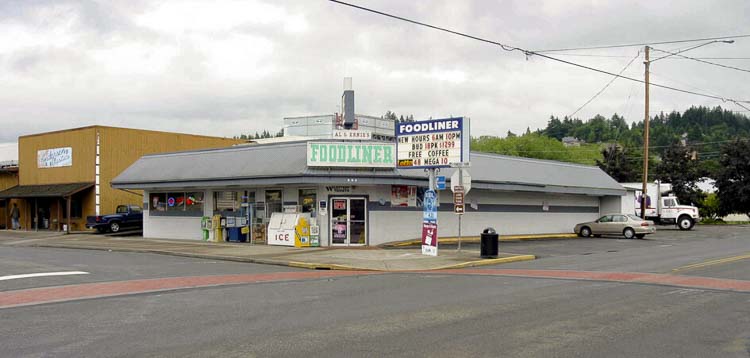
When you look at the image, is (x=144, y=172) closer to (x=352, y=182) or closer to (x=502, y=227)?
(x=352, y=182)

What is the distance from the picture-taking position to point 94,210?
40.9m

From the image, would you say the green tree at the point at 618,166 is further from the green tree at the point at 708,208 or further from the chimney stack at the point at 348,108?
the chimney stack at the point at 348,108

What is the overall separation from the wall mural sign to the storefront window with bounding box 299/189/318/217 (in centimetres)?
2290

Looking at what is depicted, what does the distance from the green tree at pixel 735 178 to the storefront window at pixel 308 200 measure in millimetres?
45886

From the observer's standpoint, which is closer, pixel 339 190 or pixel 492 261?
pixel 492 261

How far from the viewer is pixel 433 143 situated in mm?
23906

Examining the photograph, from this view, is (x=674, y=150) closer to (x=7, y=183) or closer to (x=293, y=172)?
(x=293, y=172)

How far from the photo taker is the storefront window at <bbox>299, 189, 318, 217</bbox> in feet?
89.8

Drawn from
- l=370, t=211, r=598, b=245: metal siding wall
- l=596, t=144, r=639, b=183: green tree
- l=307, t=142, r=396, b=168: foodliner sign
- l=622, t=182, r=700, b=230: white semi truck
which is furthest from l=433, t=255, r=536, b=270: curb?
l=596, t=144, r=639, b=183: green tree

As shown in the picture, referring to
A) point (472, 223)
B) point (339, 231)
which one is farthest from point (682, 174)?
point (339, 231)

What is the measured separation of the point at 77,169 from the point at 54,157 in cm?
348

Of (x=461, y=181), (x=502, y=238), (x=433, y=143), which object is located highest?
(x=433, y=143)

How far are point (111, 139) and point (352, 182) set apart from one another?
22.7 m

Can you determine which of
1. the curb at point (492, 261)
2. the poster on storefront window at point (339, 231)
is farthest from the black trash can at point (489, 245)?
the poster on storefront window at point (339, 231)
